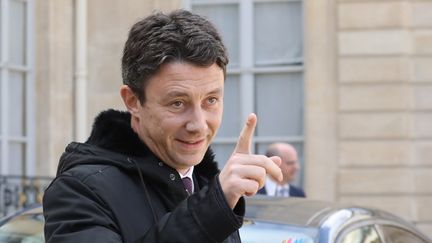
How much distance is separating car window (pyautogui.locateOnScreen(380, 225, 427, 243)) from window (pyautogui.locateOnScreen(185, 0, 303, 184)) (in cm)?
721

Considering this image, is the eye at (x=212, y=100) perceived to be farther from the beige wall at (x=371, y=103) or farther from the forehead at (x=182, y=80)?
the beige wall at (x=371, y=103)

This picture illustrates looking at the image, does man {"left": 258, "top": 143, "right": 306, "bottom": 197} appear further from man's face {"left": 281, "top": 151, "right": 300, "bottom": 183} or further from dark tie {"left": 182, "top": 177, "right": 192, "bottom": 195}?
dark tie {"left": 182, "top": 177, "right": 192, "bottom": 195}

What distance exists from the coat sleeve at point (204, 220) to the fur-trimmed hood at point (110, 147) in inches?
9.5

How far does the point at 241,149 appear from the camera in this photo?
218 cm

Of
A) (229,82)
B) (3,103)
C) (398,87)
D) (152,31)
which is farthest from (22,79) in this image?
(152,31)

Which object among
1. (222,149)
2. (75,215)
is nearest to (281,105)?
(222,149)

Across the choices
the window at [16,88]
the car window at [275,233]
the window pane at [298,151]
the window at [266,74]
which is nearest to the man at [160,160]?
the car window at [275,233]

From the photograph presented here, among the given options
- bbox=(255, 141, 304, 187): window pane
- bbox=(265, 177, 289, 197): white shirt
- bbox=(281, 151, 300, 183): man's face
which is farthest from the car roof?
bbox=(255, 141, 304, 187): window pane

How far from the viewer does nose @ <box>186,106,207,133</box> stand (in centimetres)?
223

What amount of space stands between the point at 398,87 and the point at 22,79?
4.18 metres

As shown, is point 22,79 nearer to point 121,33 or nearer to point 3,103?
point 3,103

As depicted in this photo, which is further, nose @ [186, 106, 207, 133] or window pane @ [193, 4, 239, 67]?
window pane @ [193, 4, 239, 67]

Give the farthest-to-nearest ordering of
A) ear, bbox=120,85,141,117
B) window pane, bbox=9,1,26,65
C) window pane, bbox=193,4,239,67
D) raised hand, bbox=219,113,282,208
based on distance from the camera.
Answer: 1. window pane, bbox=193,4,239,67
2. window pane, bbox=9,1,26,65
3. ear, bbox=120,85,141,117
4. raised hand, bbox=219,113,282,208

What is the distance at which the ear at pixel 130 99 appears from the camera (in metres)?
2.35
